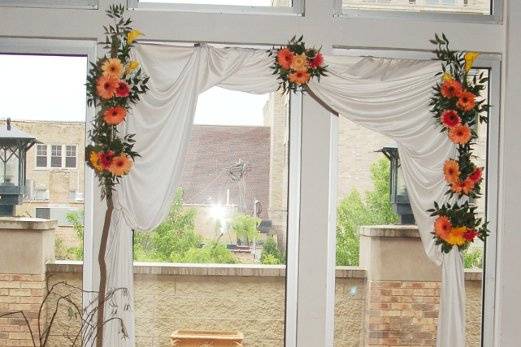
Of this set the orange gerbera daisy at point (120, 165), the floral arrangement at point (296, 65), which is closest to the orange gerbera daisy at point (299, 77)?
the floral arrangement at point (296, 65)

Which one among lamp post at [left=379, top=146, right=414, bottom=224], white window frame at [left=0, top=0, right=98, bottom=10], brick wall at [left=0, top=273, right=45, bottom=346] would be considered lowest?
brick wall at [left=0, top=273, right=45, bottom=346]

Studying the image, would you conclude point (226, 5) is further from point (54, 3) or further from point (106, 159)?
point (106, 159)

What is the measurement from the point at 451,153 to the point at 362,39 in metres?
0.82

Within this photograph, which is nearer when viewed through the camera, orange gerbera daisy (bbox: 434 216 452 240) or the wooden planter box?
orange gerbera daisy (bbox: 434 216 452 240)

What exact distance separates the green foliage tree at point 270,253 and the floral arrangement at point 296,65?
2.87 feet

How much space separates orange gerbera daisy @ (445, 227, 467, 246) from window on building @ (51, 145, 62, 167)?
2.23m

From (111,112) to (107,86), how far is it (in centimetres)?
14

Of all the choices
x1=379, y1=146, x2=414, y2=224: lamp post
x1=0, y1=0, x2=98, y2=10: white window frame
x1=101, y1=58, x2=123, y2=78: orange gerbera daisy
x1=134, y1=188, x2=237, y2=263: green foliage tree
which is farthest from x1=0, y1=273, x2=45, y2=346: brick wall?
x1=379, y1=146, x2=414, y2=224: lamp post

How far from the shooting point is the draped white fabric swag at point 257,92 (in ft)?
12.1

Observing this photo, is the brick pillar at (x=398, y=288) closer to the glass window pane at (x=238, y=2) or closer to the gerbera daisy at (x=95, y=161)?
the glass window pane at (x=238, y=2)

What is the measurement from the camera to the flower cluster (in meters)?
3.58

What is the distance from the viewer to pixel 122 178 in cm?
365

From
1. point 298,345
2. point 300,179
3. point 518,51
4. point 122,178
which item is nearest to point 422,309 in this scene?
point 298,345

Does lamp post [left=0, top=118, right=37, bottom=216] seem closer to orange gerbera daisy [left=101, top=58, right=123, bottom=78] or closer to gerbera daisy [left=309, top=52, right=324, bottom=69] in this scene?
orange gerbera daisy [left=101, top=58, right=123, bottom=78]
